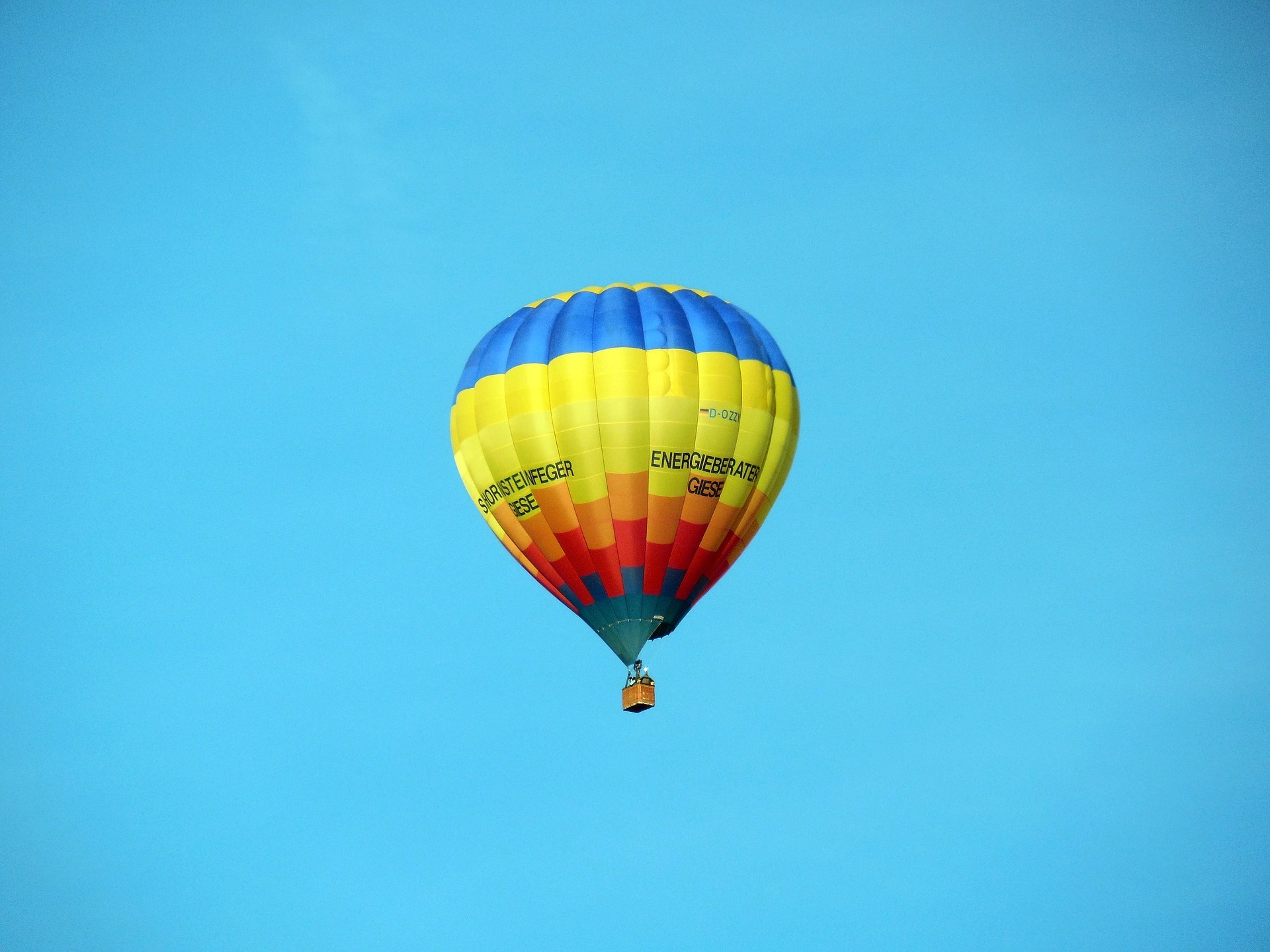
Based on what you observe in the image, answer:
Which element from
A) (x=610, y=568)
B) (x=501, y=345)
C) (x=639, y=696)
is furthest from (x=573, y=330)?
(x=639, y=696)

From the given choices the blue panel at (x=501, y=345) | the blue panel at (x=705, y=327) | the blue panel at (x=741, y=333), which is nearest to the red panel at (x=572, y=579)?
the blue panel at (x=501, y=345)

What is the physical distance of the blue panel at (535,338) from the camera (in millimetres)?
40844

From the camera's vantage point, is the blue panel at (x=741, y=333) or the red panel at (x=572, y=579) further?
the blue panel at (x=741, y=333)

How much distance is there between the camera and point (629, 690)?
4009 centimetres

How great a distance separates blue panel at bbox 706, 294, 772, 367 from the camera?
4141 centimetres

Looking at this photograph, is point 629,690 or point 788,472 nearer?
point 629,690

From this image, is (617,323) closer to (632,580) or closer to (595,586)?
(632,580)

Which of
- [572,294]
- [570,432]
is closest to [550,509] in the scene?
[570,432]

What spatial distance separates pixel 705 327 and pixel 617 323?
2.00 metres

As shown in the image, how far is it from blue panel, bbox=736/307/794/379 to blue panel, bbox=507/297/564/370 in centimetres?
421

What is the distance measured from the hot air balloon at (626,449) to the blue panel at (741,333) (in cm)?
4

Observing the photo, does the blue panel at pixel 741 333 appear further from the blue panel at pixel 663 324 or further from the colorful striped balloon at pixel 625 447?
the blue panel at pixel 663 324

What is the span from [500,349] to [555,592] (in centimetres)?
539

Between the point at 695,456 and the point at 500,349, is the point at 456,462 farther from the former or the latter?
the point at 695,456
